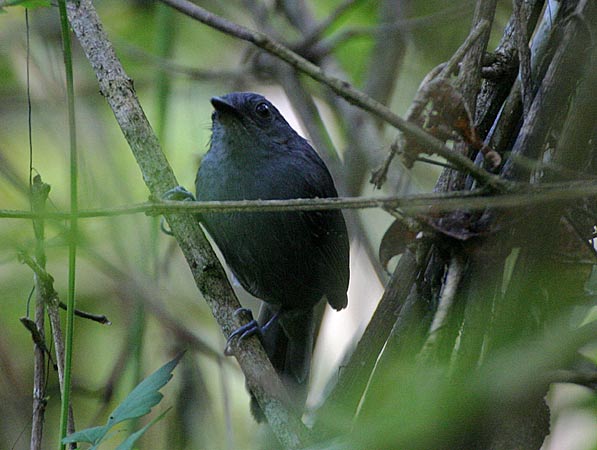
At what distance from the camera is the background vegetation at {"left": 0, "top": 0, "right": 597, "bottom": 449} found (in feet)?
4.22

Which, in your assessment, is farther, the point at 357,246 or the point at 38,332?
the point at 357,246

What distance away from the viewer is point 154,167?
A: 7.21 feet

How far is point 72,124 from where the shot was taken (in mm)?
1636

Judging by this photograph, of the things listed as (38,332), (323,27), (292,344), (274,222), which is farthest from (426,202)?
(323,27)

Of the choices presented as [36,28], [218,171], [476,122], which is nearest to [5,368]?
[218,171]

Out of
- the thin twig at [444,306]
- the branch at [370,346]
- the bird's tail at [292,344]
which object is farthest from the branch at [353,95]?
the bird's tail at [292,344]

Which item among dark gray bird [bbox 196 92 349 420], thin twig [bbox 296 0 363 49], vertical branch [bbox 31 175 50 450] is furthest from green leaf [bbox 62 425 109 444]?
thin twig [bbox 296 0 363 49]

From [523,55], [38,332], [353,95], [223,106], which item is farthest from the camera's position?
[223,106]

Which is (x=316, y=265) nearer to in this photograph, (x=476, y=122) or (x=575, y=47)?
(x=476, y=122)

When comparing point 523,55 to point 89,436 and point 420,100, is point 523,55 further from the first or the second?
point 89,436

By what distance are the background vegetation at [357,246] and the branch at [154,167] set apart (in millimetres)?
196

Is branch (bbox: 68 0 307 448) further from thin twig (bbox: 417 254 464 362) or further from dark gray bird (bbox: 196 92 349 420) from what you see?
dark gray bird (bbox: 196 92 349 420)

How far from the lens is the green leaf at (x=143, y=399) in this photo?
141 centimetres

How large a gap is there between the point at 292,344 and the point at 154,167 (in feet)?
4.58
